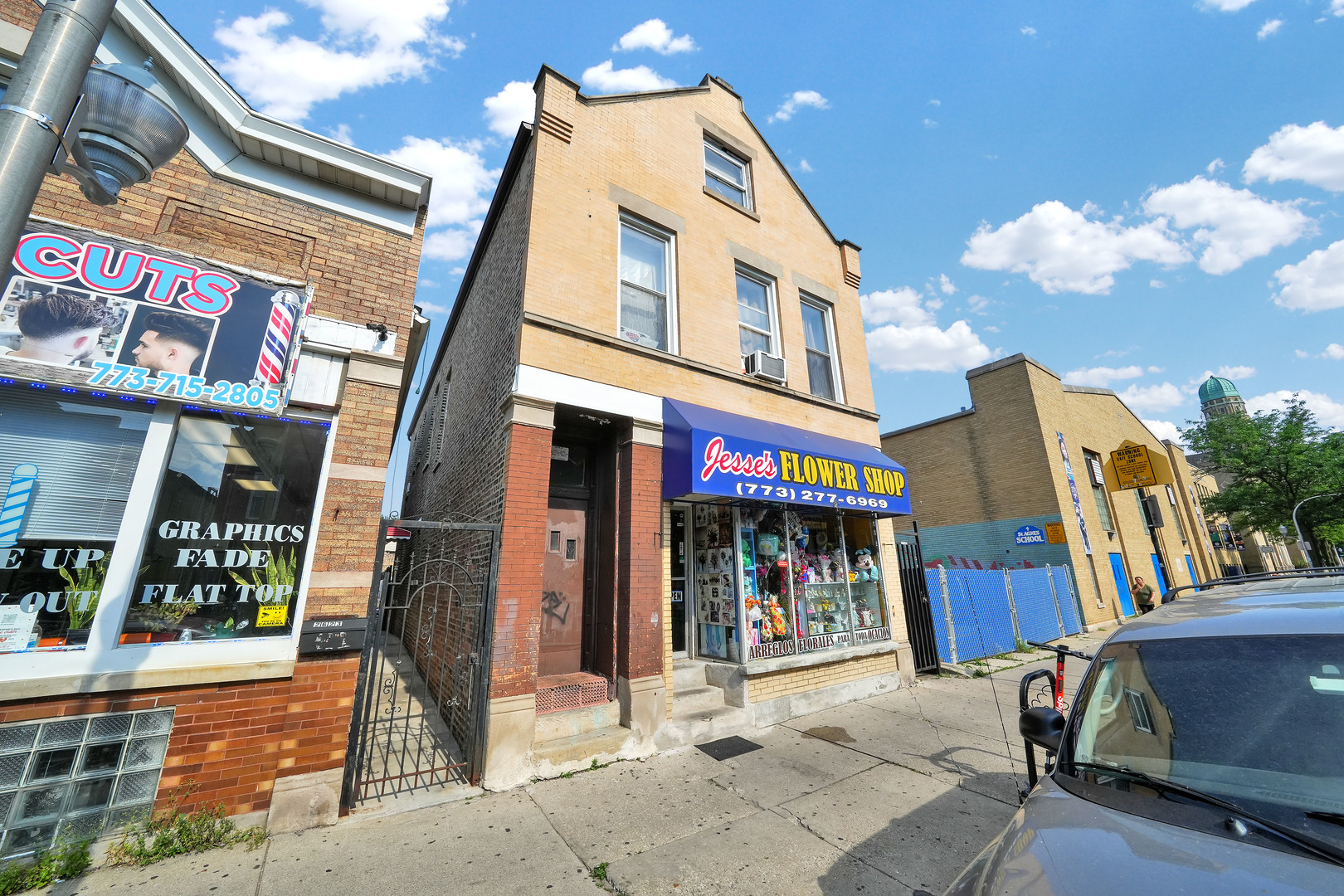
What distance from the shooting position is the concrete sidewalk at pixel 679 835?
3.60 metres

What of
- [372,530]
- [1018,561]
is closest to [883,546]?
[372,530]

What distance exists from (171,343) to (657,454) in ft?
16.8

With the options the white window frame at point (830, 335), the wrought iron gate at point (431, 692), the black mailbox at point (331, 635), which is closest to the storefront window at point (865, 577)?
the white window frame at point (830, 335)

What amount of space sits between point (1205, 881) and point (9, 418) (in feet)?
24.5

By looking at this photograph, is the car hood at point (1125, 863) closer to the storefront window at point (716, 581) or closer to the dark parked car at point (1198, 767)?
the dark parked car at point (1198, 767)

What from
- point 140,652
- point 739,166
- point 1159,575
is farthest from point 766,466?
point 1159,575

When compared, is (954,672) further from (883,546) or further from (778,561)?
(778,561)

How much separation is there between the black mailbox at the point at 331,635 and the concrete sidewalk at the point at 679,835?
1.45 m

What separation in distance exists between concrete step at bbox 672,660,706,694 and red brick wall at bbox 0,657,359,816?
4.12 m

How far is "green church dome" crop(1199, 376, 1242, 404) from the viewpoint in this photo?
8031 centimetres

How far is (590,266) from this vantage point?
7410mm

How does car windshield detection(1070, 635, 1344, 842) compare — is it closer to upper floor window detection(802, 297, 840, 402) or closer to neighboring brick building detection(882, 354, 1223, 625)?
upper floor window detection(802, 297, 840, 402)

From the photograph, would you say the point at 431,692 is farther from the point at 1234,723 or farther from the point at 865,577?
the point at 1234,723

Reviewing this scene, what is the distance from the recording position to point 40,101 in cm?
203
